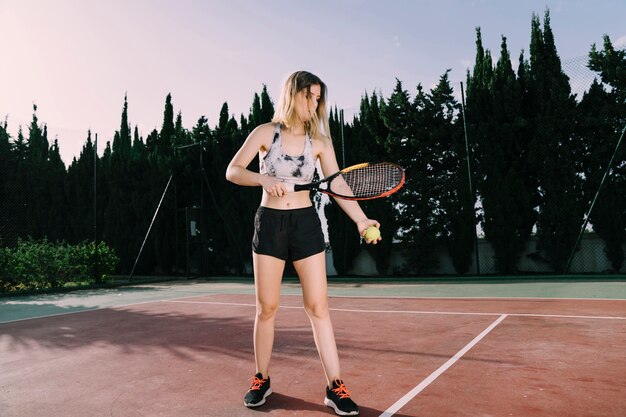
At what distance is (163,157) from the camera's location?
16.2 metres

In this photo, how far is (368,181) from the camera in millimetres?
3049

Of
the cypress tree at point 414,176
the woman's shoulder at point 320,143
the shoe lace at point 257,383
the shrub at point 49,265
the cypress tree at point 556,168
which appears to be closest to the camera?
the shoe lace at point 257,383

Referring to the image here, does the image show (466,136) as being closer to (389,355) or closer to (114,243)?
(389,355)

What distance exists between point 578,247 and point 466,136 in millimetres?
3604

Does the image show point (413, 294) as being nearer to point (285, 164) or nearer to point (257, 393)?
point (257, 393)

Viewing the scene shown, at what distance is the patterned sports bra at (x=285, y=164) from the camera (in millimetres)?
2814

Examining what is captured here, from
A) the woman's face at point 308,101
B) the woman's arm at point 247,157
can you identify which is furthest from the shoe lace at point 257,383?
the woman's face at point 308,101

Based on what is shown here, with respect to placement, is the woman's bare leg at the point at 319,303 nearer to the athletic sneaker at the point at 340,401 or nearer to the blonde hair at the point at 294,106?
the athletic sneaker at the point at 340,401

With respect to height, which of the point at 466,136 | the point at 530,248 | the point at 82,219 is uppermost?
the point at 466,136

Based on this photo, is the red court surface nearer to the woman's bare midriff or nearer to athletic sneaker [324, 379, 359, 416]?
athletic sneaker [324, 379, 359, 416]

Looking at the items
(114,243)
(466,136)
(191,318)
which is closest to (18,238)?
(114,243)

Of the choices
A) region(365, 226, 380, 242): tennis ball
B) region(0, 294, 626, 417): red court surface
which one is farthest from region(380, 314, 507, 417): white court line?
region(365, 226, 380, 242): tennis ball

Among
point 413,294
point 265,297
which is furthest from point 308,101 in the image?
point 413,294

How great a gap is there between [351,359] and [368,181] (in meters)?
1.62
